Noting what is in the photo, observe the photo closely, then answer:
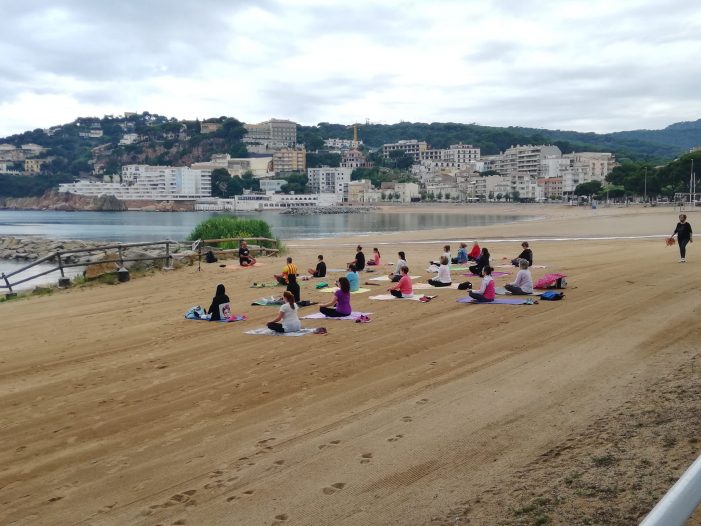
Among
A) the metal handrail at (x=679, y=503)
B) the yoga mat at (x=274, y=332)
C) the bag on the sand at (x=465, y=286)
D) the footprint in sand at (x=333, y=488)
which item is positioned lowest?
the footprint in sand at (x=333, y=488)

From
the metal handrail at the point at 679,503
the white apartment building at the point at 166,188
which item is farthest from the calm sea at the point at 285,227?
the white apartment building at the point at 166,188

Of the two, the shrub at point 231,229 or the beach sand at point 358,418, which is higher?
the shrub at point 231,229

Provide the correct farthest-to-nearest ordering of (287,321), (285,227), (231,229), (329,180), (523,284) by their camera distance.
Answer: (329,180), (285,227), (231,229), (523,284), (287,321)

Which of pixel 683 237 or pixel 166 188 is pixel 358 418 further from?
pixel 166 188

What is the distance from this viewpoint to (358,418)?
19.2 feet

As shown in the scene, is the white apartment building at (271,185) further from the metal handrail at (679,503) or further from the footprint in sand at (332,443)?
the metal handrail at (679,503)

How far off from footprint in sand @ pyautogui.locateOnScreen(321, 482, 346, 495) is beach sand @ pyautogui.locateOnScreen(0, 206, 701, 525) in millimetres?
14

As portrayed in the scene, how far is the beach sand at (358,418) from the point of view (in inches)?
163

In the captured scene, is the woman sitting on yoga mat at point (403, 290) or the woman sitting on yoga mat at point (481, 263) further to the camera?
the woman sitting on yoga mat at point (481, 263)

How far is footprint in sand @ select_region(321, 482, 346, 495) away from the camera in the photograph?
171 inches

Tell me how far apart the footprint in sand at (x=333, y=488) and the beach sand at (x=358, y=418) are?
14 millimetres

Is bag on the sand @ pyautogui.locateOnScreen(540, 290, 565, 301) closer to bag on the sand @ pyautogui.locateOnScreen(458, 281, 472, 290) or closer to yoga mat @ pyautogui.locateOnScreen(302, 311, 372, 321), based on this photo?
bag on the sand @ pyautogui.locateOnScreen(458, 281, 472, 290)

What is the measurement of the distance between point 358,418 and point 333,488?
1.45 meters

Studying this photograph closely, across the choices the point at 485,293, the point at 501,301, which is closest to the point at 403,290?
the point at 485,293
